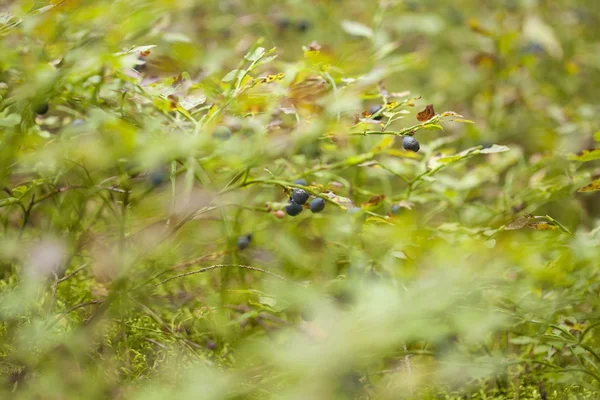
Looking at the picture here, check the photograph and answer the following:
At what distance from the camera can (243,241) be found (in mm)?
1084

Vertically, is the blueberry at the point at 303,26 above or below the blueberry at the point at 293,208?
below

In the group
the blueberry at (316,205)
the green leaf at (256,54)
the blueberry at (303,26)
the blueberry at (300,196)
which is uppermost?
the green leaf at (256,54)

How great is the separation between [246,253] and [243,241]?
0.14ft

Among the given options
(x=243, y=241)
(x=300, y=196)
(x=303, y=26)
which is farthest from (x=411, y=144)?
(x=303, y=26)

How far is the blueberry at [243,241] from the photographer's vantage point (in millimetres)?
1084

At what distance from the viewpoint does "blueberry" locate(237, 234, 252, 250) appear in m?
1.08

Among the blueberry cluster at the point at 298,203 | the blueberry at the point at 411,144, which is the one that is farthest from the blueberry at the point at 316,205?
the blueberry at the point at 411,144

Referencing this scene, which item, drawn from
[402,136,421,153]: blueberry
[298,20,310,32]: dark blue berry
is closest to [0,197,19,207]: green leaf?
[402,136,421,153]: blueberry

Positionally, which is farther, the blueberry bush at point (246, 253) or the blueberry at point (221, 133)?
the blueberry at point (221, 133)

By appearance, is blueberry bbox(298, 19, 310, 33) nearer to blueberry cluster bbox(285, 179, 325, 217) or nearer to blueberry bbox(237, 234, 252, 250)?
blueberry bbox(237, 234, 252, 250)

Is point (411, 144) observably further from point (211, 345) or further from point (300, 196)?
point (211, 345)

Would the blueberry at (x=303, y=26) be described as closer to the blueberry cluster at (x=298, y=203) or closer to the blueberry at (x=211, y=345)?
the blueberry cluster at (x=298, y=203)

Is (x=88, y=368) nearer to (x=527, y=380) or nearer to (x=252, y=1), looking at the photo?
(x=527, y=380)

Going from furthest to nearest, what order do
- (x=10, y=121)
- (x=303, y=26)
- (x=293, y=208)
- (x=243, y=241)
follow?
(x=303, y=26), (x=243, y=241), (x=293, y=208), (x=10, y=121)
